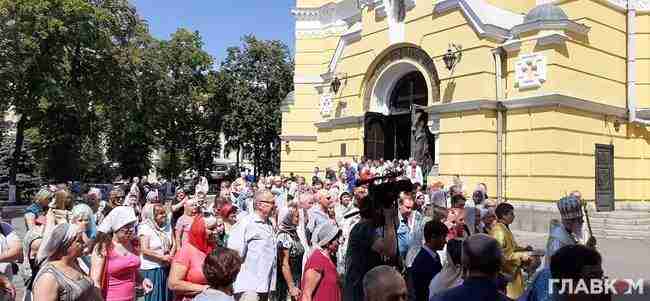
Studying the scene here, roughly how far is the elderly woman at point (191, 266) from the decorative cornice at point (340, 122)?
14504 millimetres

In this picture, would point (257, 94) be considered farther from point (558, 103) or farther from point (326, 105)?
point (558, 103)

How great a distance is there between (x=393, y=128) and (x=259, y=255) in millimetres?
14257

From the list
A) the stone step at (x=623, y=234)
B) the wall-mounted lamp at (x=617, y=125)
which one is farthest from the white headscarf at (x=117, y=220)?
the wall-mounted lamp at (x=617, y=125)

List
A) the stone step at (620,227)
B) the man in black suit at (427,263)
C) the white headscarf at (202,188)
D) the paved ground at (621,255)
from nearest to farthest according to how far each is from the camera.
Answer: the man in black suit at (427,263) → the paved ground at (621,255) → the white headscarf at (202,188) → the stone step at (620,227)

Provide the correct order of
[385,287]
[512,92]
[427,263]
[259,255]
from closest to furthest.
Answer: [385,287] < [427,263] < [259,255] < [512,92]

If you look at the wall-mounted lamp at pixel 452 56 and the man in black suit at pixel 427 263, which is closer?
the man in black suit at pixel 427 263

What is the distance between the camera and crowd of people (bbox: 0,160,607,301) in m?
3.24

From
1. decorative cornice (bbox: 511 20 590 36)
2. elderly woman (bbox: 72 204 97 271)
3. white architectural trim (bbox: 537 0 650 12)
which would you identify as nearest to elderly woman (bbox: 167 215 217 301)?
elderly woman (bbox: 72 204 97 271)

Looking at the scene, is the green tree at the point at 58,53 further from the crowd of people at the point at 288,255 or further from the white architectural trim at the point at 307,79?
the crowd of people at the point at 288,255

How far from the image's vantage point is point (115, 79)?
26.1 meters

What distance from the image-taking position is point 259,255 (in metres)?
5.23

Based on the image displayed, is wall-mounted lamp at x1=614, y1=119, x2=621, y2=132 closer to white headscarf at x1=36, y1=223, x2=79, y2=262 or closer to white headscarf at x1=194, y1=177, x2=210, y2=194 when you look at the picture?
white headscarf at x1=194, y1=177, x2=210, y2=194

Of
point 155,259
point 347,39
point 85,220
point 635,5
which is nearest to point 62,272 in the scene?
point 85,220

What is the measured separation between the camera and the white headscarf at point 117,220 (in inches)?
197
